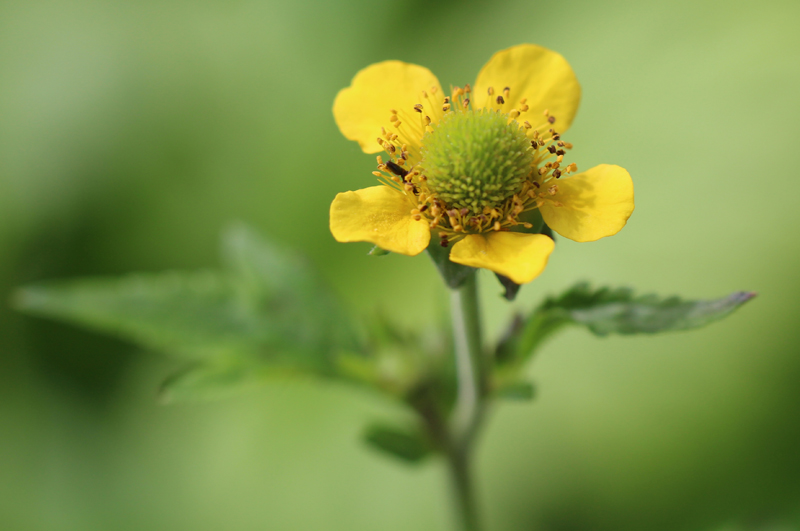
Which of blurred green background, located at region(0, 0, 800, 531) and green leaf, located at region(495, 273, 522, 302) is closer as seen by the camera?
green leaf, located at region(495, 273, 522, 302)

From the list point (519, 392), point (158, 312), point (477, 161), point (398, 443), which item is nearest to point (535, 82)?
point (477, 161)

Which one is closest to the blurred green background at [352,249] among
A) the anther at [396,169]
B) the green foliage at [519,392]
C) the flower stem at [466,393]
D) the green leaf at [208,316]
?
the green leaf at [208,316]

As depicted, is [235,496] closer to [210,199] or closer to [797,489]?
[210,199]

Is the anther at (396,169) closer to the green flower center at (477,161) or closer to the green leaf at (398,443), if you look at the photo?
the green flower center at (477,161)

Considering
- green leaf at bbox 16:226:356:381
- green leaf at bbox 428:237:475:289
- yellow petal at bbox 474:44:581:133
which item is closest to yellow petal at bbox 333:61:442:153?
yellow petal at bbox 474:44:581:133

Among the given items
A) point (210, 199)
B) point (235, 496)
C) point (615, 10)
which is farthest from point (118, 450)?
point (615, 10)

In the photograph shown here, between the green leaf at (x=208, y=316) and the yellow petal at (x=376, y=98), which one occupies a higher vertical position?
the yellow petal at (x=376, y=98)

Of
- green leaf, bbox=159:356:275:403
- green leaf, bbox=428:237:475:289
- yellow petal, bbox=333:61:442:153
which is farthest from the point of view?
green leaf, bbox=159:356:275:403

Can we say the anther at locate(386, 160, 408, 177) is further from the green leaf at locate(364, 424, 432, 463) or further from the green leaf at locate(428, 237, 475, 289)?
the green leaf at locate(364, 424, 432, 463)
